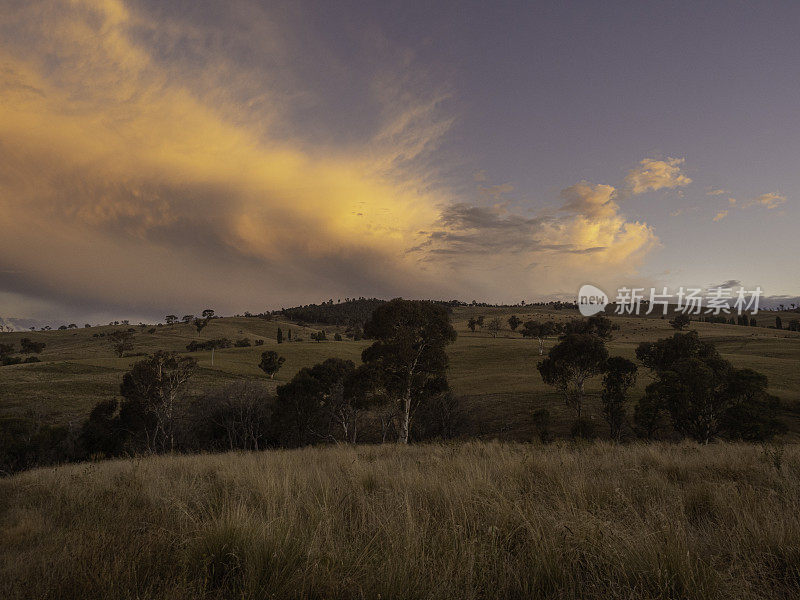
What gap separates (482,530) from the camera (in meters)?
3.92

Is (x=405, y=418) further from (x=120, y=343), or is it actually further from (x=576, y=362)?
(x=120, y=343)

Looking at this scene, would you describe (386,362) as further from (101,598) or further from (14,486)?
(101,598)

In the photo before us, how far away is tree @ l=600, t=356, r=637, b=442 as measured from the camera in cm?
3553

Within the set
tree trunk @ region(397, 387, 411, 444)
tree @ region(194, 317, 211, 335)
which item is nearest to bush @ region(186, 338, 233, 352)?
tree @ region(194, 317, 211, 335)

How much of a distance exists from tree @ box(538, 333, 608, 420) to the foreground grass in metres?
40.8

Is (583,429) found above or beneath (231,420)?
above

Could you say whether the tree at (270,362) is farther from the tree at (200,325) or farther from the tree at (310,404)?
the tree at (200,325)

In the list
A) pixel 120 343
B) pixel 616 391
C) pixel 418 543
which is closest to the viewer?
pixel 418 543

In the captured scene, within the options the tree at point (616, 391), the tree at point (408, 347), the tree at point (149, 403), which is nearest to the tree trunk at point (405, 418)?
the tree at point (408, 347)

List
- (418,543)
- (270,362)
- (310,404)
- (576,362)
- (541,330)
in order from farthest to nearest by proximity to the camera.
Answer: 1. (541,330)
2. (270,362)
3. (576,362)
4. (310,404)
5. (418,543)

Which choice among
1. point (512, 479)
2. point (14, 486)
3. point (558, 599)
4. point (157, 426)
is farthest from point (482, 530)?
point (157, 426)

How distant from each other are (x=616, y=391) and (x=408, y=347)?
2454 cm

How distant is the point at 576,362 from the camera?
43.8 metres

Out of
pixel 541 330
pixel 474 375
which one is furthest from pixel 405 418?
pixel 541 330
